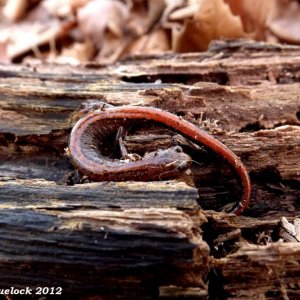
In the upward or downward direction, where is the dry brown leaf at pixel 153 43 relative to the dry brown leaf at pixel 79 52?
upward

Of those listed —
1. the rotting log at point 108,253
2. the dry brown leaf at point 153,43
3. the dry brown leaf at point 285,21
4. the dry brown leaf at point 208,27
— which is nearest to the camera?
the rotting log at point 108,253

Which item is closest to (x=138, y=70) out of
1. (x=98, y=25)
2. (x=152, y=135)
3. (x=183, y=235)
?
(x=152, y=135)

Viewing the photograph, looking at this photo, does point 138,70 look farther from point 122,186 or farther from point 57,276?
point 57,276

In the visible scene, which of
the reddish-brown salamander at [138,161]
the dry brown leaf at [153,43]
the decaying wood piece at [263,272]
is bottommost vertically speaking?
the decaying wood piece at [263,272]

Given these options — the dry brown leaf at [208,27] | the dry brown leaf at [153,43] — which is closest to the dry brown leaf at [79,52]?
the dry brown leaf at [153,43]

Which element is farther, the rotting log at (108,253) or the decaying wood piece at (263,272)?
the decaying wood piece at (263,272)

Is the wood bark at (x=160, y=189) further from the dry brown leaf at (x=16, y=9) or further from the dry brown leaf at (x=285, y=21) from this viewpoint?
the dry brown leaf at (x=16, y=9)
